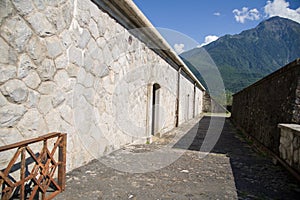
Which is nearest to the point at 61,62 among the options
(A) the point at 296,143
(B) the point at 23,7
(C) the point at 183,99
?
(B) the point at 23,7

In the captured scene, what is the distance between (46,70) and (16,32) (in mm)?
515

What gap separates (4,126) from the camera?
2.08m

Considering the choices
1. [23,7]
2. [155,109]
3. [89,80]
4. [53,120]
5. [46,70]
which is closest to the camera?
[23,7]

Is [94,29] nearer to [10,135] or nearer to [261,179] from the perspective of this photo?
[10,135]

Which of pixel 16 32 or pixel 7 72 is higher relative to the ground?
pixel 16 32

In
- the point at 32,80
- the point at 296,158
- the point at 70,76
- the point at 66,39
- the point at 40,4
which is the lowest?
the point at 296,158

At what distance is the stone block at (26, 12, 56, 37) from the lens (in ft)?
7.63

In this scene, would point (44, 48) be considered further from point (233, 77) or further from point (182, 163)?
point (233, 77)

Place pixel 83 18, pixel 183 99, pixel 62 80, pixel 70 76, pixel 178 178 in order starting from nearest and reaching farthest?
1. pixel 62 80
2. pixel 70 76
3. pixel 178 178
4. pixel 83 18
5. pixel 183 99

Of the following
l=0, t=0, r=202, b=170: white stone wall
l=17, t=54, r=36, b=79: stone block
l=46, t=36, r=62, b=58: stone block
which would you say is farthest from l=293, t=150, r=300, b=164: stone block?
l=17, t=54, r=36, b=79: stone block

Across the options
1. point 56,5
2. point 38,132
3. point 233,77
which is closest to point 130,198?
point 38,132

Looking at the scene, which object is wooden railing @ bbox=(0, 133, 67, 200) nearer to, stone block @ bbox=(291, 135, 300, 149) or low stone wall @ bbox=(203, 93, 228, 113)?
stone block @ bbox=(291, 135, 300, 149)

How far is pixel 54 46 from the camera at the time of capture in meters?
2.65

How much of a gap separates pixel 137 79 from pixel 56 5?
274 cm
